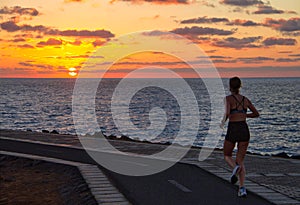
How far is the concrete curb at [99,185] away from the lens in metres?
9.23

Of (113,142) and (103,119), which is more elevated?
(113,142)

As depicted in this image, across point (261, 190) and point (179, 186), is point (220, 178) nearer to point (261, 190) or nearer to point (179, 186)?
point (179, 186)

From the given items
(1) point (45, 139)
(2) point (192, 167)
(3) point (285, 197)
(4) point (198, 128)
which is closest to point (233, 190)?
(3) point (285, 197)

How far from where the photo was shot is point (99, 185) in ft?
35.2

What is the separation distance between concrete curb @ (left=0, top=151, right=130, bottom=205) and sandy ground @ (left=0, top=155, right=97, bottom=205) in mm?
139

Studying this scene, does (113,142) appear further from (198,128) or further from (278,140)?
(198,128)

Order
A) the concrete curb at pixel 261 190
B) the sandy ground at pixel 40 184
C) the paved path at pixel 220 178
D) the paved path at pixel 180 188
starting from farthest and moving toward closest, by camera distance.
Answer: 1. the sandy ground at pixel 40 184
2. the paved path at pixel 220 178
3. the paved path at pixel 180 188
4. the concrete curb at pixel 261 190

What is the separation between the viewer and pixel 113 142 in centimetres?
2078

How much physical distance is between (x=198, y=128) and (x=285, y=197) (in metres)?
46.5

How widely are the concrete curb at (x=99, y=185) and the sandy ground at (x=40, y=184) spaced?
14cm

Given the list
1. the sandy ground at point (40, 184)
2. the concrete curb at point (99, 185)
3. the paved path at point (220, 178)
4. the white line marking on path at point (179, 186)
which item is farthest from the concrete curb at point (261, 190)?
the sandy ground at point (40, 184)

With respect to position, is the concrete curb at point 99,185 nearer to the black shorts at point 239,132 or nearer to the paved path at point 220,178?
the paved path at point 220,178

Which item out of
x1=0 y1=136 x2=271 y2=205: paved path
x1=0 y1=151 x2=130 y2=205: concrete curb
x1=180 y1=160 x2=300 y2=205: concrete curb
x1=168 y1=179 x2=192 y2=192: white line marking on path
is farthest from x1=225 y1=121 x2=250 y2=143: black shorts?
x1=0 y1=151 x2=130 y2=205: concrete curb

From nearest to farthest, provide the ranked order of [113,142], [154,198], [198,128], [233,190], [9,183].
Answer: [154,198]
[233,190]
[9,183]
[113,142]
[198,128]
